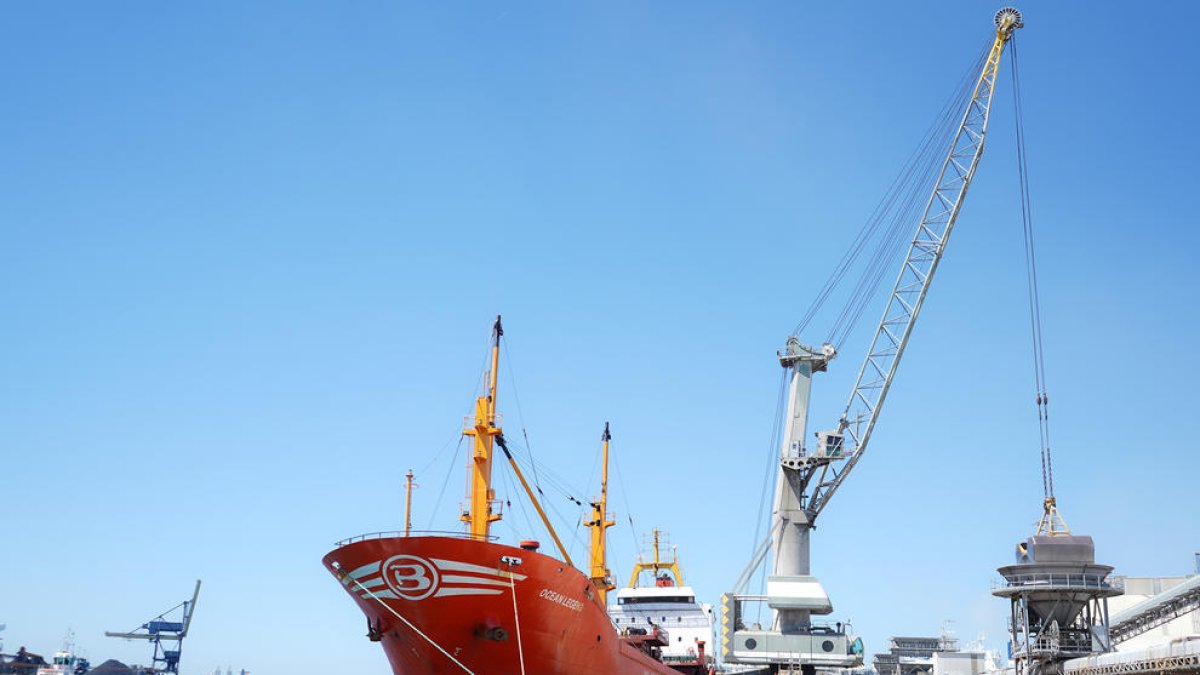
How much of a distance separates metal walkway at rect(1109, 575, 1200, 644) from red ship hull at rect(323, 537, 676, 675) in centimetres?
3894

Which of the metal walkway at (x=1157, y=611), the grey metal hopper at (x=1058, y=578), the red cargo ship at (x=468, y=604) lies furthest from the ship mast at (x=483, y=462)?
the metal walkway at (x=1157, y=611)

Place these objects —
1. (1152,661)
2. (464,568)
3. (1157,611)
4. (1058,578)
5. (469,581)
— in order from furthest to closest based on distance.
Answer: (1157,611) → (1058,578) → (1152,661) → (469,581) → (464,568)

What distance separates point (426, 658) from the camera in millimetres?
31297

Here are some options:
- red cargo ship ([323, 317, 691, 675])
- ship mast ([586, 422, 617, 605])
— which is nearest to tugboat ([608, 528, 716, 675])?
ship mast ([586, 422, 617, 605])

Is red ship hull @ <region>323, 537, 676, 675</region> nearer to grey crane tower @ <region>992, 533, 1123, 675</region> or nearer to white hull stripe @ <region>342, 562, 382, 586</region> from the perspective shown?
white hull stripe @ <region>342, 562, 382, 586</region>

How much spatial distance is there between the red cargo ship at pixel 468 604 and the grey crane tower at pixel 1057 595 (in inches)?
791

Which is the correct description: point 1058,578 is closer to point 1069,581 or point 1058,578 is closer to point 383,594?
point 1069,581

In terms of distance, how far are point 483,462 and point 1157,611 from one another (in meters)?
43.2

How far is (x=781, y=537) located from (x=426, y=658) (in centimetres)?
2282

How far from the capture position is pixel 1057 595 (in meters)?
42.2

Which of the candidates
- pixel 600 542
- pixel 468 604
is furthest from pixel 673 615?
pixel 468 604

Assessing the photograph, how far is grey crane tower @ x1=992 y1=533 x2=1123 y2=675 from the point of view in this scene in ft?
137

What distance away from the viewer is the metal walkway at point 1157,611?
5416cm

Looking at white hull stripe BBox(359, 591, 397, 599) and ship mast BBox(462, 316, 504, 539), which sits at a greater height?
ship mast BBox(462, 316, 504, 539)
